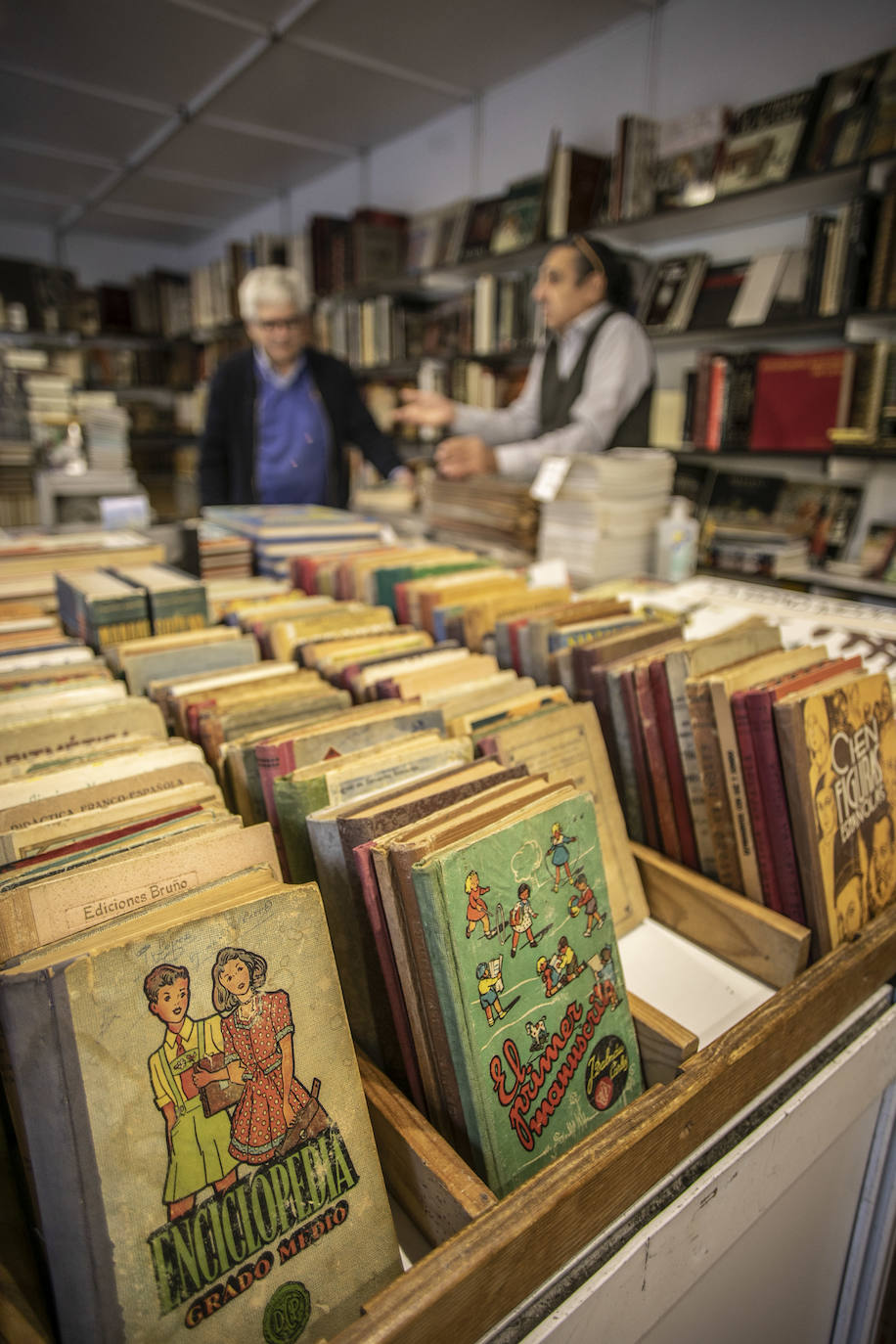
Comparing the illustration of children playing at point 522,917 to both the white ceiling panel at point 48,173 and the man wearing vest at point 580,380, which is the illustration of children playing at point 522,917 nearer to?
the man wearing vest at point 580,380

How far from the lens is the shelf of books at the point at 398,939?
495 millimetres

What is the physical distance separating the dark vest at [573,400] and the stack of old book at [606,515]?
589mm

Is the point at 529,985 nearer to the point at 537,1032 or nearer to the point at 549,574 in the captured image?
the point at 537,1032

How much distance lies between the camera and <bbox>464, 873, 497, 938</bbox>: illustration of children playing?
61cm

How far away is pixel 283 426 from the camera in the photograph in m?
2.73

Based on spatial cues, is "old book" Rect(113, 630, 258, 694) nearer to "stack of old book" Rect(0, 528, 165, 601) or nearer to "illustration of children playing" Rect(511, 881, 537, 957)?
"stack of old book" Rect(0, 528, 165, 601)

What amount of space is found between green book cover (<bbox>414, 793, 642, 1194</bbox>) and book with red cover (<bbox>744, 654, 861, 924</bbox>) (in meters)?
0.25

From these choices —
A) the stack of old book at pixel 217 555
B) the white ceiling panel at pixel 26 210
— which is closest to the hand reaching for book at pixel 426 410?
the stack of old book at pixel 217 555

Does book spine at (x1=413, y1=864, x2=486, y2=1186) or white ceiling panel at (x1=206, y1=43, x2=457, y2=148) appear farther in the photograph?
white ceiling panel at (x1=206, y1=43, x2=457, y2=148)

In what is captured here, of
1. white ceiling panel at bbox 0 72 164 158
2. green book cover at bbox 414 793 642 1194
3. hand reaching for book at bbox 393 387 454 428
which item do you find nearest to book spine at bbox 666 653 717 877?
green book cover at bbox 414 793 642 1194

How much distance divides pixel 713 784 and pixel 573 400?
1860mm

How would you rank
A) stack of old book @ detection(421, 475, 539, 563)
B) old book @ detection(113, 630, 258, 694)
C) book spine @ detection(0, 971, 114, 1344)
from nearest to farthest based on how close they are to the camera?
book spine @ detection(0, 971, 114, 1344) < old book @ detection(113, 630, 258, 694) < stack of old book @ detection(421, 475, 539, 563)

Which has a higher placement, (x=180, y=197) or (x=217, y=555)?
(x=180, y=197)

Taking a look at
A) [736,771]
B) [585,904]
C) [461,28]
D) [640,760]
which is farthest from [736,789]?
[461,28]
